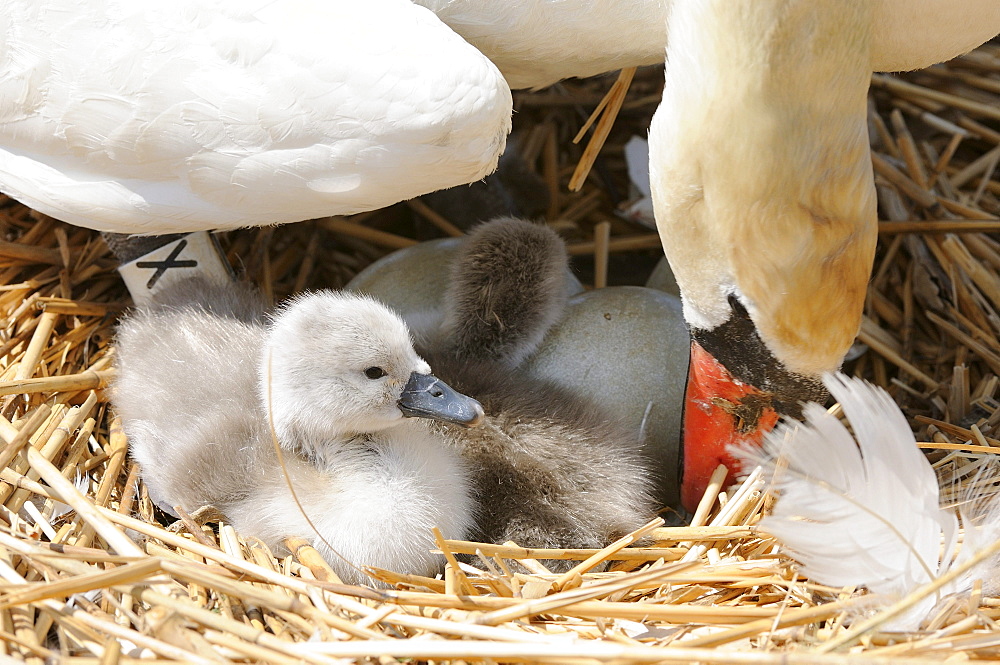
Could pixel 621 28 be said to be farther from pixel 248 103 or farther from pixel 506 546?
pixel 506 546

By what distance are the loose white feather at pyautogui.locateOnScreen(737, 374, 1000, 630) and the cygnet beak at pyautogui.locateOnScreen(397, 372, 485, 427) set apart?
0.47 m

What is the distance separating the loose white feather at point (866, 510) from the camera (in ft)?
4.42

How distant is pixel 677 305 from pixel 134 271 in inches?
45.2

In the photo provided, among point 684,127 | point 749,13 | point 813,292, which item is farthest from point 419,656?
point 749,13

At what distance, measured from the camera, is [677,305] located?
1954 mm

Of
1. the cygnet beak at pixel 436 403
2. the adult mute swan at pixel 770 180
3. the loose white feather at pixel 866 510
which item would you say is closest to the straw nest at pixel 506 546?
the loose white feather at pixel 866 510

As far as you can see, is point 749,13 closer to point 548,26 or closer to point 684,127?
point 684,127

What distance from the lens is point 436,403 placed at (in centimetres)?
151

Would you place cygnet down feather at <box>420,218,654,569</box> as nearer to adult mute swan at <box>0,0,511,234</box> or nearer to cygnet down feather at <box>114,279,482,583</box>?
cygnet down feather at <box>114,279,482,583</box>

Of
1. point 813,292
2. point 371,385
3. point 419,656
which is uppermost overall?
point 813,292

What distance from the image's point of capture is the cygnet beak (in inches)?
58.7

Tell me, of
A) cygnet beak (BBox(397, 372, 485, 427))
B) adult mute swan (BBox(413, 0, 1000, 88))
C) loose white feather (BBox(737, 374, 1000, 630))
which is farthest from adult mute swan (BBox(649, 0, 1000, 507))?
cygnet beak (BBox(397, 372, 485, 427))

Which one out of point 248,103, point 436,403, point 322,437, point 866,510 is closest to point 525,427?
point 436,403

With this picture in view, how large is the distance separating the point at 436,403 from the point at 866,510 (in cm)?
65
